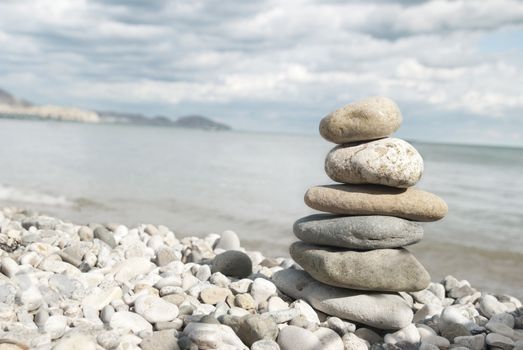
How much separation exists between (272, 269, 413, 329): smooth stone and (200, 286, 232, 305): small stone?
0.84 m

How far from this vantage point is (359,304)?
575 cm

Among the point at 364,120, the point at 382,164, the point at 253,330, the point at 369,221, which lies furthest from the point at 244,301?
the point at 364,120

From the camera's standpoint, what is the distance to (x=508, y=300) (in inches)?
303

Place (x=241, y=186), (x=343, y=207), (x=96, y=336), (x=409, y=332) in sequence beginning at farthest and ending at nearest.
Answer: (x=241, y=186) → (x=343, y=207) → (x=409, y=332) → (x=96, y=336)

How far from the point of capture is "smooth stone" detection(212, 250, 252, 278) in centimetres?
709

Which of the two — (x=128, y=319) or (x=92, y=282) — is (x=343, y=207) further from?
(x=92, y=282)

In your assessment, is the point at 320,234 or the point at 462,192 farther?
the point at 462,192

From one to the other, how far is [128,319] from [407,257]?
308cm

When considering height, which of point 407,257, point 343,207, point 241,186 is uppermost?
point 343,207

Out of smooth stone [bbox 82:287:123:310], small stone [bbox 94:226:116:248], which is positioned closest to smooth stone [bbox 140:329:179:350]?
smooth stone [bbox 82:287:123:310]

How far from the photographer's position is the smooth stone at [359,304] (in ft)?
18.4

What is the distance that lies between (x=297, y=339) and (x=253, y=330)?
0.42m

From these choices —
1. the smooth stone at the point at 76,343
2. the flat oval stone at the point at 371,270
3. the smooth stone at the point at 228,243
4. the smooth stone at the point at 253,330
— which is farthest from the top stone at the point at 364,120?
the smooth stone at the point at 228,243

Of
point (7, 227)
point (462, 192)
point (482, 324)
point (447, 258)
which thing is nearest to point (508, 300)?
point (482, 324)
